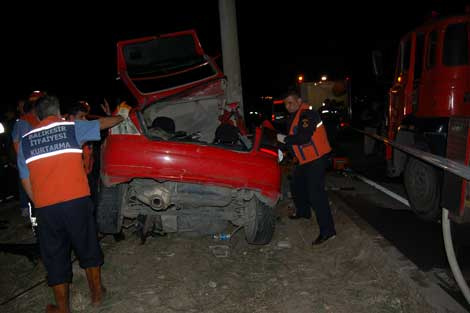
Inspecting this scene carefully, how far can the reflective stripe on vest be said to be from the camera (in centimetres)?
302

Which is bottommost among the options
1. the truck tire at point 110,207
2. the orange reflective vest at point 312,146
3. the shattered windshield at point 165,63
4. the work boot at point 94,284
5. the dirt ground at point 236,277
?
the dirt ground at point 236,277

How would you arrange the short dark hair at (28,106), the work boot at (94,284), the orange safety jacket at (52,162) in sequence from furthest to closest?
1. the short dark hair at (28,106)
2. the work boot at (94,284)
3. the orange safety jacket at (52,162)

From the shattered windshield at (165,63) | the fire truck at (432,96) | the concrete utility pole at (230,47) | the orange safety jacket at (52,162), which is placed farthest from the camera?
the concrete utility pole at (230,47)

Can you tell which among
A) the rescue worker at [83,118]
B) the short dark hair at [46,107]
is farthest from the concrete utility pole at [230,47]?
the short dark hair at [46,107]

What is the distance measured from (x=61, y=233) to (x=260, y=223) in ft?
6.30

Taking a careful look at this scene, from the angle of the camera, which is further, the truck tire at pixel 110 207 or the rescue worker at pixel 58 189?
the truck tire at pixel 110 207

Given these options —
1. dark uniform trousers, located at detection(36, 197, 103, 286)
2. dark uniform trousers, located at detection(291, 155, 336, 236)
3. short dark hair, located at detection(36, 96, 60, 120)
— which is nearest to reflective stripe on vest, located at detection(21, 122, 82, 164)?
short dark hair, located at detection(36, 96, 60, 120)

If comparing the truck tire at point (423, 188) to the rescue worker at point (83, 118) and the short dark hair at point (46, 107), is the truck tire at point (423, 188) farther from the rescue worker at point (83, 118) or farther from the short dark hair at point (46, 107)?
the short dark hair at point (46, 107)

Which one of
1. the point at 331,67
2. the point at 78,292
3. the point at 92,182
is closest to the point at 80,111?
the point at 92,182

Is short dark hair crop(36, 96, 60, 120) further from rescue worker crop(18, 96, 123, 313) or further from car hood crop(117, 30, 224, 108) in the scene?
car hood crop(117, 30, 224, 108)

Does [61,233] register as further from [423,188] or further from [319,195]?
[423,188]

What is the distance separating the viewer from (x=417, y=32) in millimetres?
5574

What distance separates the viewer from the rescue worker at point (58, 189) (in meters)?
3.02

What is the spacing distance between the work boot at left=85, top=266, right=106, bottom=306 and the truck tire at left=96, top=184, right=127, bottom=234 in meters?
0.68
